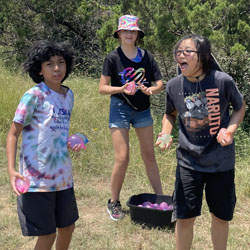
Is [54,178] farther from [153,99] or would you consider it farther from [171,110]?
[153,99]

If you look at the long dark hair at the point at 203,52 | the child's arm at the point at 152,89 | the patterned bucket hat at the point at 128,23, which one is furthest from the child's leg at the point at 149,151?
the long dark hair at the point at 203,52

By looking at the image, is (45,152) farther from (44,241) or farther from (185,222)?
(185,222)

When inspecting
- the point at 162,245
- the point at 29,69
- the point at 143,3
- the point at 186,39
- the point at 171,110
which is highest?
the point at 143,3

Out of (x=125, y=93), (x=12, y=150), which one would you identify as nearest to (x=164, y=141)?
(x=12, y=150)

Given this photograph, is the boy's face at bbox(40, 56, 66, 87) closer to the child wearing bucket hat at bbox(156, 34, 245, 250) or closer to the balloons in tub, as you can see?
the balloons in tub

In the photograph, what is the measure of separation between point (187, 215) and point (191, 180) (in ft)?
0.72

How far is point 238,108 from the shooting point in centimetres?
255

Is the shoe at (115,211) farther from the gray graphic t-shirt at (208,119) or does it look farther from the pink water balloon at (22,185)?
the pink water balloon at (22,185)

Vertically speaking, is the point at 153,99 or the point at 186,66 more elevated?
the point at 186,66

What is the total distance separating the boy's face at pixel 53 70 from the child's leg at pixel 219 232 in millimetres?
1271

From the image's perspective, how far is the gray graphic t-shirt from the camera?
2.53 m

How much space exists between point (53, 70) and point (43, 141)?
43 cm

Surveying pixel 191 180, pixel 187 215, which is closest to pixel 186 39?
pixel 191 180

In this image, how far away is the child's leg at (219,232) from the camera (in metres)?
2.67
